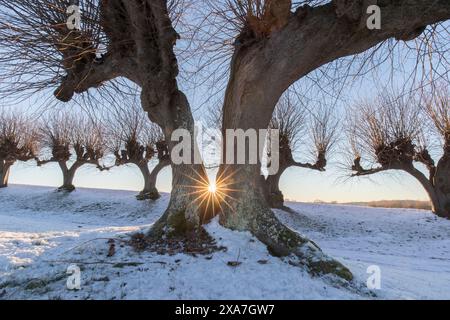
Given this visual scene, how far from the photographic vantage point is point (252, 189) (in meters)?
4.91

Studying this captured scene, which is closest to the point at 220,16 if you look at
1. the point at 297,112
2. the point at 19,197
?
the point at 297,112

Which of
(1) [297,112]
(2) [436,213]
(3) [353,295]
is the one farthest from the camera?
(1) [297,112]

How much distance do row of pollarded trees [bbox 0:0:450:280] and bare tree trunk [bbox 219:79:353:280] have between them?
0.01 meters

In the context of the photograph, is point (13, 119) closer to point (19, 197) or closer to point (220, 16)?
point (19, 197)

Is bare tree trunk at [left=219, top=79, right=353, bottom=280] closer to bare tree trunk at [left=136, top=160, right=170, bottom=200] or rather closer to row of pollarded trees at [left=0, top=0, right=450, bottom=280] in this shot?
row of pollarded trees at [left=0, top=0, right=450, bottom=280]

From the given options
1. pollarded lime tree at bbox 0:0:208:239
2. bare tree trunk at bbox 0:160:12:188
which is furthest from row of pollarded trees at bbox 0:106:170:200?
pollarded lime tree at bbox 0:0:208:239

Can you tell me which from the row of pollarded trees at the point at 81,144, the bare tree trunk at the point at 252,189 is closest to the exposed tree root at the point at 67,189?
the row of pollarded trees at the point at 81,144

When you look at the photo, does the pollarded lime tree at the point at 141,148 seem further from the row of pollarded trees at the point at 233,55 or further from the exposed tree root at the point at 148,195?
the row of pollarded trees at the point at 233,55

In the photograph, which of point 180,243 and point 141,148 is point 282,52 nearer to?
point 180,243

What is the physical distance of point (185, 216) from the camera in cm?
518

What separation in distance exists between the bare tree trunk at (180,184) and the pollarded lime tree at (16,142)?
889 inches

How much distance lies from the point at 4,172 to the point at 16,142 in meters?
3.00

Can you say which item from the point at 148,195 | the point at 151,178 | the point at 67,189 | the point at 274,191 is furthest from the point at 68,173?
the point at 274,191

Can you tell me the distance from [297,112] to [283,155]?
2378mm
